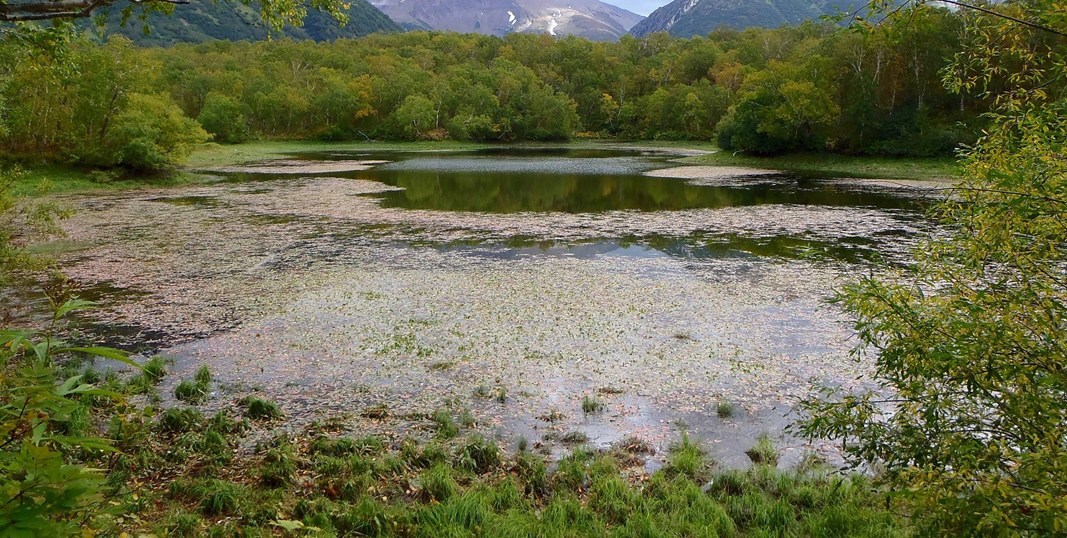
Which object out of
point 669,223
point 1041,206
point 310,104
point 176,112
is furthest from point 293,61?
point 1041,206

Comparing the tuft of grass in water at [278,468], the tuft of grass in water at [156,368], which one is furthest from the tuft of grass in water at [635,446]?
the tuft of grass in water at [156,368]

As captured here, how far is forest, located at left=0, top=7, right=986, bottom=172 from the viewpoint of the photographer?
3375cm

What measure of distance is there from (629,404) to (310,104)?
10182 centimetres

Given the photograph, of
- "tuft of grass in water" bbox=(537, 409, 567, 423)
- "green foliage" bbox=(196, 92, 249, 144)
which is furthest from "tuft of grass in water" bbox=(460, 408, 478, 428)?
"green foliage" bbox=(196, 92, 249, 144)

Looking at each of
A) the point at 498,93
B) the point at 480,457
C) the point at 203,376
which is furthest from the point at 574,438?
the point at 498,93

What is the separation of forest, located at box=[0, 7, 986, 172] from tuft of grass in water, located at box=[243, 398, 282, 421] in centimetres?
512

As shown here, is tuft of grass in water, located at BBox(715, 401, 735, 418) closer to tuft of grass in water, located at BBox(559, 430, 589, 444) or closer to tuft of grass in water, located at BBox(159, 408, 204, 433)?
tuft of grass in water, located at BBox(559, 430, 589, 444)

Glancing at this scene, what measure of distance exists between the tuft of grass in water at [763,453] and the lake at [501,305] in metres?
0.16

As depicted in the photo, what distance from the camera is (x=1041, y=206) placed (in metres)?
3.53

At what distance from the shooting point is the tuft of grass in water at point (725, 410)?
780 centimetres

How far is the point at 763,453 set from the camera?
21.9ft

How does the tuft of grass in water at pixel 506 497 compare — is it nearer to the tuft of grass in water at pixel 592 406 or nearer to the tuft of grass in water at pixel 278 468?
the tuft of grass in water at pixel 278 468

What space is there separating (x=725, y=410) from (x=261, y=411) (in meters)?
5.90

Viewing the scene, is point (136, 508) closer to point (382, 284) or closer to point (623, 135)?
point (382, 284)
